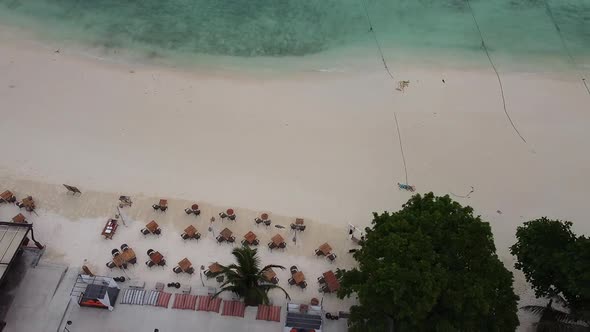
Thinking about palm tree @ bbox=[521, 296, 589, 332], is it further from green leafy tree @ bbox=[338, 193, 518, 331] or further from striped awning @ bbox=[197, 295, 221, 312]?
striped awning @ bbox=[197, 295, 221, 312]

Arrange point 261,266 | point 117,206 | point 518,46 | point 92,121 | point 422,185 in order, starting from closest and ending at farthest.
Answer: point 261,266
point 117,206
point 422,185
point 92,121
point 518,46

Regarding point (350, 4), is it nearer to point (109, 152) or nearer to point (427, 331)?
point (109, 152)

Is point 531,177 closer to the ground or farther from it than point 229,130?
closer to the ground

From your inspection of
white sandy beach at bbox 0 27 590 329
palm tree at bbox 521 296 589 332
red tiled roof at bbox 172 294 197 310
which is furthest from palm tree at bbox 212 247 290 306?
palm tree at bbox 521 296 589 332

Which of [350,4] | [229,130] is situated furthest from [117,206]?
[350,4]

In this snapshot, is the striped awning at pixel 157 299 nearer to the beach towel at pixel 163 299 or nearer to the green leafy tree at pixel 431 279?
the beach towel at pixel 163 299

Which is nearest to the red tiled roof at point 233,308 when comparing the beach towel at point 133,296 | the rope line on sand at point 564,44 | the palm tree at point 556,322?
the beach towel at point 133,296

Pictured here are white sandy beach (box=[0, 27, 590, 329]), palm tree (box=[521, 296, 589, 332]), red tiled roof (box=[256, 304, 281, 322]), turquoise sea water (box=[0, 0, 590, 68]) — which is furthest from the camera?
turquoise sea water (box=[0, 0, 590, 68])
